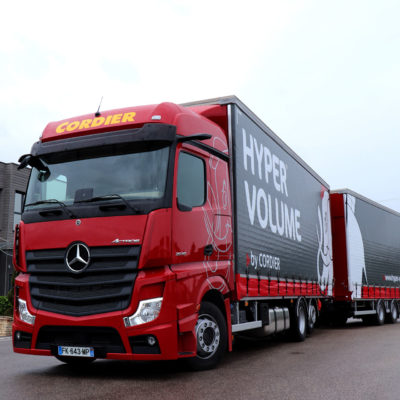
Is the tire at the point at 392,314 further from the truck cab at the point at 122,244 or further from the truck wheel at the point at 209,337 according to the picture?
the truck wheel at the point at 209,337

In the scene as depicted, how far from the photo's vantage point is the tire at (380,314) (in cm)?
1752

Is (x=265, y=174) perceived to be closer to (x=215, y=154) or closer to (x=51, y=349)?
(x=215, y=154)

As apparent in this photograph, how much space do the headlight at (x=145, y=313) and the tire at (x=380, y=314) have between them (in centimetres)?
1346

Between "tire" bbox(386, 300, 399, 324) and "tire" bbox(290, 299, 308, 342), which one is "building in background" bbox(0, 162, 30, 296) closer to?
"tire" bbox(386, 300, 399, 324)

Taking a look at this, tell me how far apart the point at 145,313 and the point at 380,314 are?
13945 mm

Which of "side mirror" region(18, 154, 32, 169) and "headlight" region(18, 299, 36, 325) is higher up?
"side mirror" region(18, 154, 32, 169)

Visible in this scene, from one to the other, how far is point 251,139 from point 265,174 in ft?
2.83

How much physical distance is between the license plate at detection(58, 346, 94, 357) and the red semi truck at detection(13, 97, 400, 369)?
0.04ft

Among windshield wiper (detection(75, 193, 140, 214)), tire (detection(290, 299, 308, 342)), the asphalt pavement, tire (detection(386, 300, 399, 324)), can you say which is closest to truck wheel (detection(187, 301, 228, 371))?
the asphalt pavement

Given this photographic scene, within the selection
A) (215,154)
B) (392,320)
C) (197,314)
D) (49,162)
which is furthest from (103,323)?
(392,320)

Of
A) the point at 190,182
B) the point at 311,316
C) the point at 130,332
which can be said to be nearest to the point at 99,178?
the point at 190,182

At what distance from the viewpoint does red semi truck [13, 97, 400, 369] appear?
19.4 ft

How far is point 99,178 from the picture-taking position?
641cm

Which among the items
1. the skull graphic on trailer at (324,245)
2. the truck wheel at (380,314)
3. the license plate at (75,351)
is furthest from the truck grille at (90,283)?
the truck wheel at (380,314)
